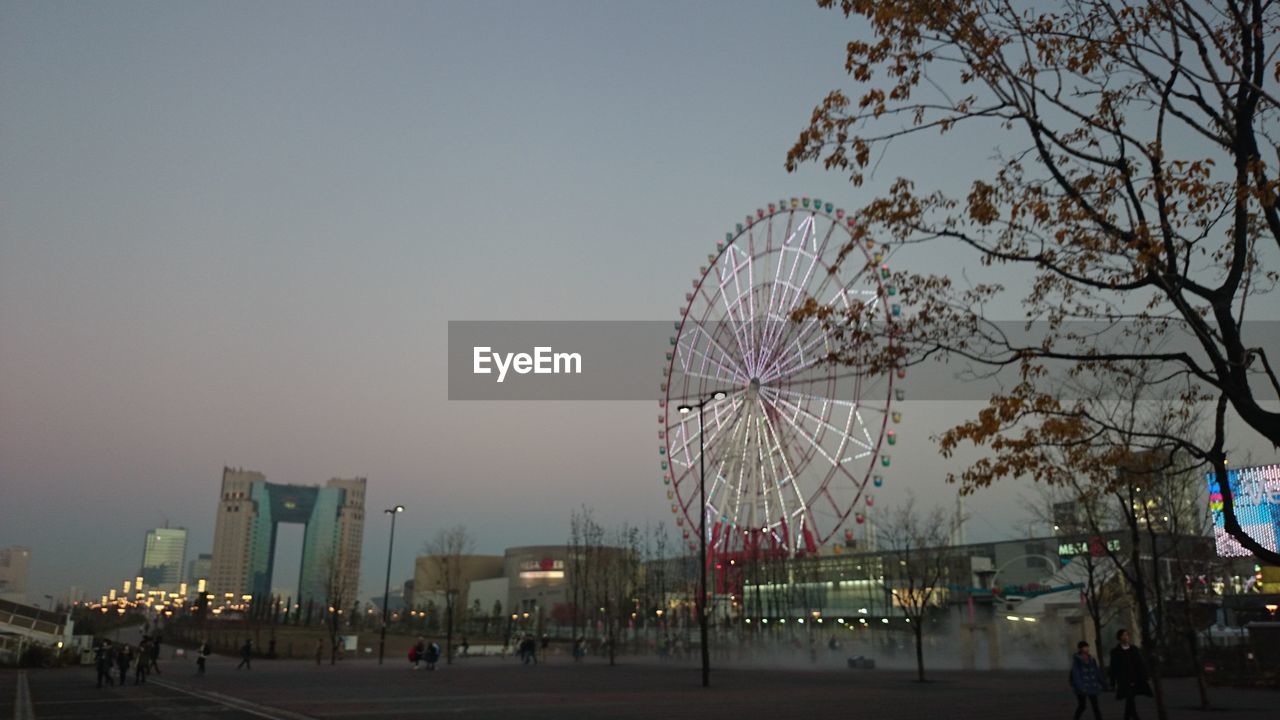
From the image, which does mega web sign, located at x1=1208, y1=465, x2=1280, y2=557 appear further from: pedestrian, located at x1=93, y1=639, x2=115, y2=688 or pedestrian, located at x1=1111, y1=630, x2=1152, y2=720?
pedestrian, located at x1=93, y1=639, x2=115, y2=688

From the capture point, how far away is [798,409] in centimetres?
3953

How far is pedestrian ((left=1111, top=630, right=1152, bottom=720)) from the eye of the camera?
14.2m

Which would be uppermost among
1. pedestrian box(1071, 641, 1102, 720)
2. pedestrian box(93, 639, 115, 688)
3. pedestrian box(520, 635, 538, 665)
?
pedestrian box(1071, 641, 1102, 720)

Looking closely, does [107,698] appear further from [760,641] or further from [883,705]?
[760,641]

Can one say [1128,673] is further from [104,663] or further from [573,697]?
[104,663]

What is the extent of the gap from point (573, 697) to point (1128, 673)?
13.3 m

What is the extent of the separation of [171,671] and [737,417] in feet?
84.0

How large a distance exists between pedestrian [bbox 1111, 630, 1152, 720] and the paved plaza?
145 inches

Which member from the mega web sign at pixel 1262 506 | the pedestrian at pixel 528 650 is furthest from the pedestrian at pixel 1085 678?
the mega web sign at pixel 1262 506

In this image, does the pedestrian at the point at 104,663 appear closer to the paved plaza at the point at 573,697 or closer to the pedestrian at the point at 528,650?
the paved plaza at the point at 573,697

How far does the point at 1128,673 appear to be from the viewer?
14.3 meters

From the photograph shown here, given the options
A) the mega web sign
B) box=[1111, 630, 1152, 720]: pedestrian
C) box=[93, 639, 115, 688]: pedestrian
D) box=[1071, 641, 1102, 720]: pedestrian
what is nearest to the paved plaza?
box=[93, 639, 115, 688]: pedestrian

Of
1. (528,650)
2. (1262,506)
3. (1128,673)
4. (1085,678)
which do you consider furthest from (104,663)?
(1262,506)

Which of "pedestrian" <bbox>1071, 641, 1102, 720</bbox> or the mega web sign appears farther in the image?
the mega web sign
